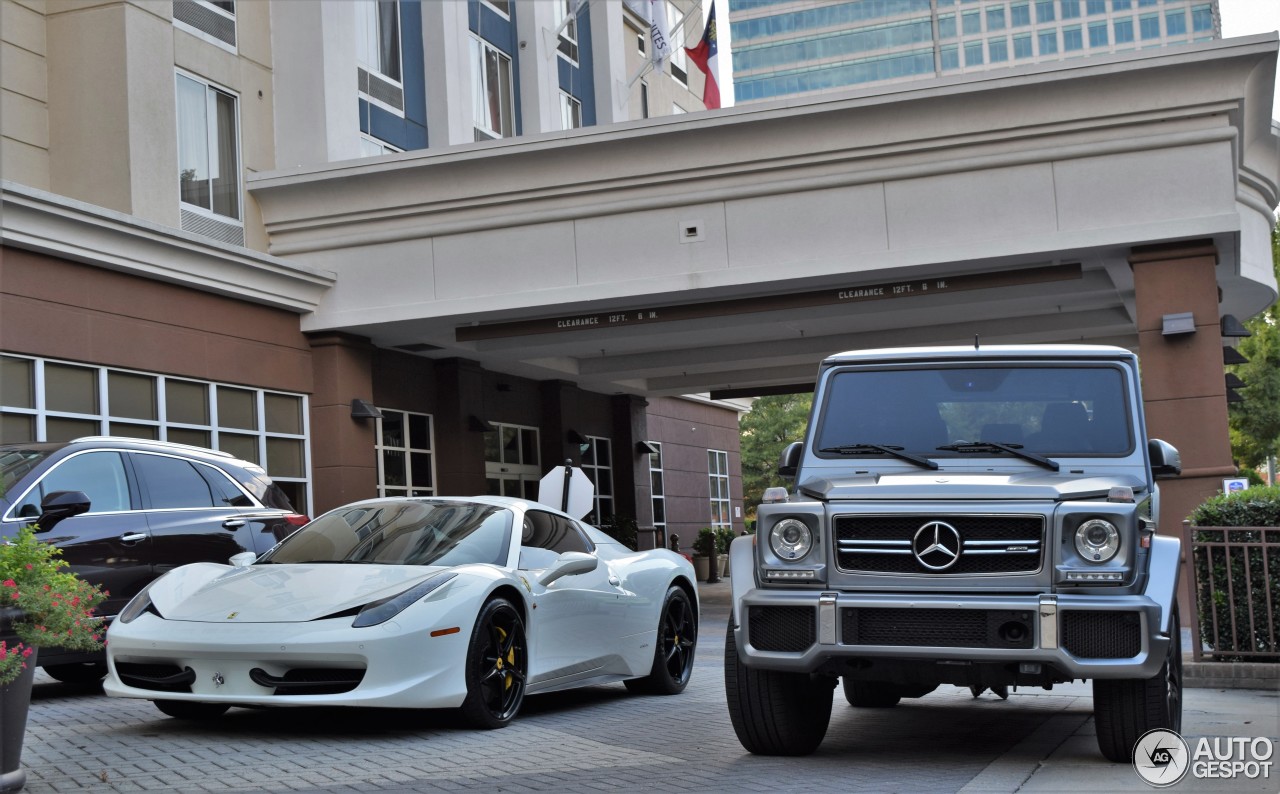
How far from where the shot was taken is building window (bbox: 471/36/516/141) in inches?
1150

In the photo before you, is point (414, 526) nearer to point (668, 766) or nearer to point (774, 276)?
point (668, 766)

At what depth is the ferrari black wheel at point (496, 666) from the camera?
7797mm

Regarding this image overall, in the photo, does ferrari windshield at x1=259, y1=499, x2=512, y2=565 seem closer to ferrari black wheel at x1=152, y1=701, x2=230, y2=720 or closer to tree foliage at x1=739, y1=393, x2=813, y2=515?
ferrari black wheel at x1=152, y1=701, x2=230, y2=720

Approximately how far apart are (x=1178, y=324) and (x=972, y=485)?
12.5m

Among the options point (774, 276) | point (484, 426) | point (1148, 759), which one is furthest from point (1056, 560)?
point (484, 426)

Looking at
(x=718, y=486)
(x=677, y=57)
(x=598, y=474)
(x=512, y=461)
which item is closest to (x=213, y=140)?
(x=512, y=461)

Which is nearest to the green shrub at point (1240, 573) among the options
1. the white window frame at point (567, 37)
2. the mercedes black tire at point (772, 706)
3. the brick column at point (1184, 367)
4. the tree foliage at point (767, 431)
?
the mercedes black tire at point (772, 706)

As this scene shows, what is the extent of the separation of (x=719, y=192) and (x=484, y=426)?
8696 mm

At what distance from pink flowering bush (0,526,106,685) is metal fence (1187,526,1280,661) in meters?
8.05

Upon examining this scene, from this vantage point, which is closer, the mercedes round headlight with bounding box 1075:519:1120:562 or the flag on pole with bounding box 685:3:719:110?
the mercedes round headlight with bounding box 1075:519:1120:562

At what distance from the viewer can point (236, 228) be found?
20.2 m

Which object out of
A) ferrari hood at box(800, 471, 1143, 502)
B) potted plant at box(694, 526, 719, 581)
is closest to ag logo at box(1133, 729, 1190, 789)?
ferrari hood at box(800, 471, 1143, 502)

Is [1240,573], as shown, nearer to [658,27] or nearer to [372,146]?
[372,146]

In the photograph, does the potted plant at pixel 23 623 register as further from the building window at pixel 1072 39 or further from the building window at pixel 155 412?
the building window at pixel 1072 39
